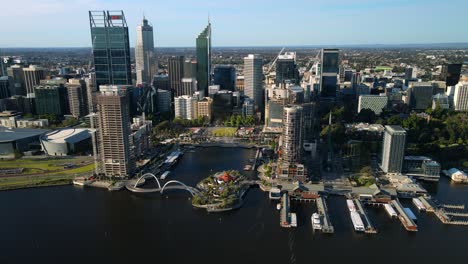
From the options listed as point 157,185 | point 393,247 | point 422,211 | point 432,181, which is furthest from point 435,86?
point 157,185

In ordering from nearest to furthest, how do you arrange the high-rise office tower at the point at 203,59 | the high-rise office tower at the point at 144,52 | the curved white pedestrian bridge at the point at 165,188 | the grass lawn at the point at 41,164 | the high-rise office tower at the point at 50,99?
the curved white pedestrian bridge at the point at 165,188
the grass lawn at the point at 41,164
the high-rise office tower at the point at 50,99
the high-rise office tower at the point at 203,59
the high-rise office tower at the point at 144,52

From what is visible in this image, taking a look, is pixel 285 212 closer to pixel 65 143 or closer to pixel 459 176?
pixel 459 176

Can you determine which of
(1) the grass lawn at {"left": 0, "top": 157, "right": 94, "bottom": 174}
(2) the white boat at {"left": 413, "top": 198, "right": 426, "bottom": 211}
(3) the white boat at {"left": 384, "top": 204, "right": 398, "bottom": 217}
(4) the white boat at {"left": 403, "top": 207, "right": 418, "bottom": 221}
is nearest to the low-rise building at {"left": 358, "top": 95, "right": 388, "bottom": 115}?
(2) the white boat at {"left": 413, "top": 198, "right": 426, "bottom": 211}

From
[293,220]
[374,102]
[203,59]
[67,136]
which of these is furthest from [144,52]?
[293,220]

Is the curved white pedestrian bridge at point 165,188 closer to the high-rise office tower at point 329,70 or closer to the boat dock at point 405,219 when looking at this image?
the boat dock at point 405,219

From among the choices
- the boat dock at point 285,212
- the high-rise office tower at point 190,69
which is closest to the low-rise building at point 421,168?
the boat dock at point 285,212

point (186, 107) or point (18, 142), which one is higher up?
point (186, 107)

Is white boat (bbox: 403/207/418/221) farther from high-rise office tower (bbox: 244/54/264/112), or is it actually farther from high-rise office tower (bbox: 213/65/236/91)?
high-rise office tower (bbox: 213/65/236/91)
